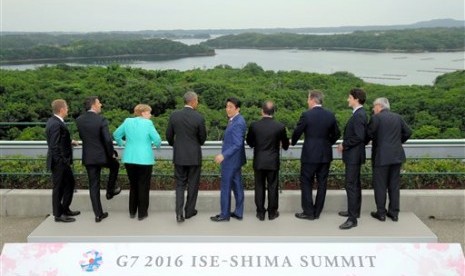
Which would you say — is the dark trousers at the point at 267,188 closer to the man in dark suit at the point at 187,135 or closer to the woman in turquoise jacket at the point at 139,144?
the man in dark suit at the point at 187,135

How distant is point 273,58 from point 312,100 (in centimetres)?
4661

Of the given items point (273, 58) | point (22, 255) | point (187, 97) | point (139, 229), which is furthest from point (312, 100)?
point (273, 58)

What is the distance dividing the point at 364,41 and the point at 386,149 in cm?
5438

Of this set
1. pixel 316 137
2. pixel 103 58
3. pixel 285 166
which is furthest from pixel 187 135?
pixel 103 58

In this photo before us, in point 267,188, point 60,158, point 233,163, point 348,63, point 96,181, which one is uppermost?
point 60,158

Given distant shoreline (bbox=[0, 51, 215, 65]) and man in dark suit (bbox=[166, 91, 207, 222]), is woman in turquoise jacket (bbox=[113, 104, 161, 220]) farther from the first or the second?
distant shoreline (bbox=[0, 51, 215, 65])

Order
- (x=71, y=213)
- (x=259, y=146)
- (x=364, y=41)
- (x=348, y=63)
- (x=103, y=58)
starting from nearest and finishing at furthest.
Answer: (x=259, y=146) < (x=71, y=213) < (x=103, y=58) < (x=348, y=63) < (x=364, y=41)

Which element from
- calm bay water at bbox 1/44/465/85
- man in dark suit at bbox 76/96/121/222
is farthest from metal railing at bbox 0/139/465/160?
calm bay water at bbox 1/44/465/85

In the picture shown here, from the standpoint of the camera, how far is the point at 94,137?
5.80 m

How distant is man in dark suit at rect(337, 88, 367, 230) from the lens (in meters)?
5.64

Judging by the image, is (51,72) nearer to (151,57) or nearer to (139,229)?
(151,57)

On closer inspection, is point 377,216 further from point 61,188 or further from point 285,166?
point 61,188

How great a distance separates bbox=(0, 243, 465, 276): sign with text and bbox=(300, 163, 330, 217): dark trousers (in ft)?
3.58

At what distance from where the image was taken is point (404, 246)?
4.96 metres
